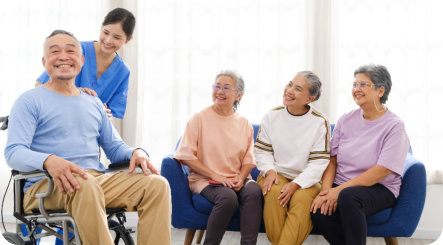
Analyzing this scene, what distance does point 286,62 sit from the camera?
11.7 ft

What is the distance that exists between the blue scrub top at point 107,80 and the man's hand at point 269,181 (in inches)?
36.4

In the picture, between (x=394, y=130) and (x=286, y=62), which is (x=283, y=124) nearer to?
(x=394, y=130)

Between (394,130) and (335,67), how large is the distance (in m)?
1.15

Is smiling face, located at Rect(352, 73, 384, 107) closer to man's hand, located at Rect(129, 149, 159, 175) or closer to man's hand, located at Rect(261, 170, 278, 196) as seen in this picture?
man's hand, located at Rect(261, 170, 278, 196)

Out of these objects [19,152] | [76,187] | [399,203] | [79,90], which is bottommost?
[399,203]

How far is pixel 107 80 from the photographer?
104 inches

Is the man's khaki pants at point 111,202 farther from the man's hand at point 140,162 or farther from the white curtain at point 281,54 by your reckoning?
the white curtain at point 281,54

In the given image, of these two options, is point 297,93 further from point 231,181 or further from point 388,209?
point 388,209

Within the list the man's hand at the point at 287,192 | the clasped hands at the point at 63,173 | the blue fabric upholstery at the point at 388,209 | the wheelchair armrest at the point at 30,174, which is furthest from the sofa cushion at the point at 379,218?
the wheelchair armrest at the point at 30,174

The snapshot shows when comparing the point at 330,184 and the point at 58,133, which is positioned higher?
the point at 58,133

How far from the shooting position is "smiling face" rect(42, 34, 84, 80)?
6.66 feet

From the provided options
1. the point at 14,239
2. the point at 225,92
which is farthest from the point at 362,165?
the point at 14,239

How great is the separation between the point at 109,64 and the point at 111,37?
179 mm

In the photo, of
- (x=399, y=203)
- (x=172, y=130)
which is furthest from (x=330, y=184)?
(x=172, y=130)
